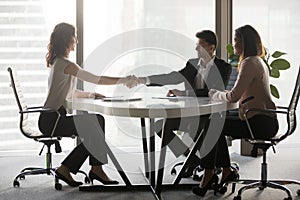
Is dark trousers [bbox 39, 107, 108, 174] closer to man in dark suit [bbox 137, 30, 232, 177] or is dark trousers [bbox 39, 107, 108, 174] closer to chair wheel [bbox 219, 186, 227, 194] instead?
man in dark suit [bbox 137, 30, 232, 177]

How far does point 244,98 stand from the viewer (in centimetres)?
375

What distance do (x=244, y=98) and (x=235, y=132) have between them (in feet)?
0.88

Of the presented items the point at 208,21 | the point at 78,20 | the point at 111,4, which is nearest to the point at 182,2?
the point at 208,21

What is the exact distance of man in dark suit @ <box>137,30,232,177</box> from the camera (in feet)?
13.4

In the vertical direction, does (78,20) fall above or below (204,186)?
above

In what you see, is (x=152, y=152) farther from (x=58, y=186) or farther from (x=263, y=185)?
(x=263, y=185)

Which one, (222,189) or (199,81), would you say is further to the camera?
(199,81)

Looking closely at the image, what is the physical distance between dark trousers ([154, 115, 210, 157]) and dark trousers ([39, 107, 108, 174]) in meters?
0.53

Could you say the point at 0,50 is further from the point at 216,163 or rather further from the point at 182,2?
the point at 216,163

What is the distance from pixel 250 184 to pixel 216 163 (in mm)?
311

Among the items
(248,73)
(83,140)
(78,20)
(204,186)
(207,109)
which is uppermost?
(78,20)

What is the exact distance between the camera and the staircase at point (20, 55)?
5.29 m

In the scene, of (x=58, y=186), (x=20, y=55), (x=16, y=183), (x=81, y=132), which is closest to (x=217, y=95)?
(x=81, y=132)

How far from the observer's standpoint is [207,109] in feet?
10.9
